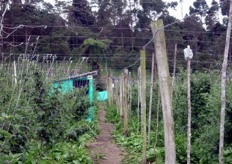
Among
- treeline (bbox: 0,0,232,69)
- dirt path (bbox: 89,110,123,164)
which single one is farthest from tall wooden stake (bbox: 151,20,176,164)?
treeline (bbox: 0,0,232,69)

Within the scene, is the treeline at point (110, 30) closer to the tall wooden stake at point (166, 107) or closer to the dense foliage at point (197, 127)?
the dense foliage at point (197, 127)

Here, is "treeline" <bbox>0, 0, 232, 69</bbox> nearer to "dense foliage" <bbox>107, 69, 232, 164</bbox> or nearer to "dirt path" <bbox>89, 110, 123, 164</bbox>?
"dense foliage" <bbox>107, 69, 232, 164</bbox>

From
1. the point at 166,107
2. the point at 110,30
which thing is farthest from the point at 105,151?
the point at 110,30

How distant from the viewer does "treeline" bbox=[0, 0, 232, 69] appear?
13625 mm

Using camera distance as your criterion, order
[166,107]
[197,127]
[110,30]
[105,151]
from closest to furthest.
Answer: [166,107]
[197,127]
[105,151]
[110,30]

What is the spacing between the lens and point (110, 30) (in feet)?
64.6

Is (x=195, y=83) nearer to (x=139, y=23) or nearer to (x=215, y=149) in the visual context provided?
(x=215, y=149)

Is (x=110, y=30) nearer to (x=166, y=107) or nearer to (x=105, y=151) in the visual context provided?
(x=105, y=151)

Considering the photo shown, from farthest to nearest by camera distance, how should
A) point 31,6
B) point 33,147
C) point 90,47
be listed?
1. point 90,47
2. point 31,6
3. point 33,147

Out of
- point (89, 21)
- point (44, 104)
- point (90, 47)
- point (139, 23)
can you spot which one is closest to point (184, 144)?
point (44, 104)

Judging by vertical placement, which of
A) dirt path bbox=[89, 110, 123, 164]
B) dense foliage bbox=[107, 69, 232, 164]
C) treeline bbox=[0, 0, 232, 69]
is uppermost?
treeline bbox=[0, 0, 232, 69]

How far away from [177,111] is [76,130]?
2.73 m

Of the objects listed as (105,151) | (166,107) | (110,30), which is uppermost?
(110,30)

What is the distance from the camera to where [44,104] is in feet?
16.7
